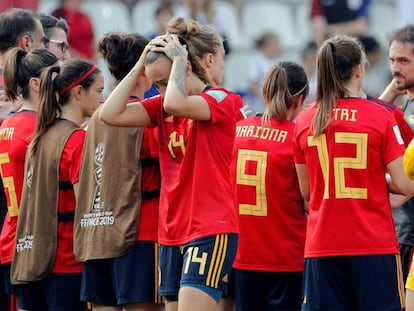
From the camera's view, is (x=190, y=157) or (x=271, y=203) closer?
(x=190, y=157)

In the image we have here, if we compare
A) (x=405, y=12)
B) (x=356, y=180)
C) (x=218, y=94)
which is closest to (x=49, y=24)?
(x=218, y=94)

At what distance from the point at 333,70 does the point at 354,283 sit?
1.30 meters

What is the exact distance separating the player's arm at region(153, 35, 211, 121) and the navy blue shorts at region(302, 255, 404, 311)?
123 cm

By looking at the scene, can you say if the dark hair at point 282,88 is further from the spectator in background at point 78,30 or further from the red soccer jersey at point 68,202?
the spectator in background at point 78,30

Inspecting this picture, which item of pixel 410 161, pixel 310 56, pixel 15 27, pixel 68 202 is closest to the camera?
pixel 410 161

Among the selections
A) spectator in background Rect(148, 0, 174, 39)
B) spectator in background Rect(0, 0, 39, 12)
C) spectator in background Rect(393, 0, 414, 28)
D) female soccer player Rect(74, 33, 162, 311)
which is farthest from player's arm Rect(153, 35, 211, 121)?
spectator in background Rect(393, 0, 414, 28)

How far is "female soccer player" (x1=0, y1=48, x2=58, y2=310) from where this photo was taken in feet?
25.2

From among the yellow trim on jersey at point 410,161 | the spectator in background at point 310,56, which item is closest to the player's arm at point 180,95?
the yellow trim on jersey at point 410,161

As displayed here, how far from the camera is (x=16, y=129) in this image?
768cm

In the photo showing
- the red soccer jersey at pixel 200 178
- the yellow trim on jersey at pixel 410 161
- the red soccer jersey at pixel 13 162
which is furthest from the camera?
the red soccer jersey at pixel 13 162

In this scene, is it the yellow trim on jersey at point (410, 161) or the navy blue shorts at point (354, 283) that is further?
the navy blue shorts at point (354, 283)

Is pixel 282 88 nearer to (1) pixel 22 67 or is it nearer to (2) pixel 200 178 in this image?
(2) pixel 200 178

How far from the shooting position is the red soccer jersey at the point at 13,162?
766 centimetres

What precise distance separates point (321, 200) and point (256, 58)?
9.58 m
